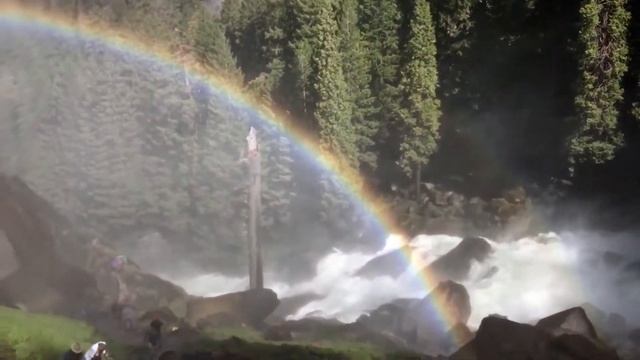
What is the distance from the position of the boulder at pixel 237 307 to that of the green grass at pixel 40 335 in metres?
9.10

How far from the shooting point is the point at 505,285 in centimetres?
3722

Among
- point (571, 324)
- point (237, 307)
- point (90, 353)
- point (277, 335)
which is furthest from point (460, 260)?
point (90, 353)

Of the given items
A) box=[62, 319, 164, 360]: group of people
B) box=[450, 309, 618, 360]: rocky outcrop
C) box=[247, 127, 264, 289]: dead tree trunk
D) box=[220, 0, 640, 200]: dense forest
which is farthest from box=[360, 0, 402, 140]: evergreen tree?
box=[62, 319, 164, 360]: group of people

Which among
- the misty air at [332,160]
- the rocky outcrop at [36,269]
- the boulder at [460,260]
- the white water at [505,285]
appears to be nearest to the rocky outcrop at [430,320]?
the misty air at [332,160]

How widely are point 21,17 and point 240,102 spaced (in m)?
Result: 21.6

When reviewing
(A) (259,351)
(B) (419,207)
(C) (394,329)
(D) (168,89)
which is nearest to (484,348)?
(A) (259,351)

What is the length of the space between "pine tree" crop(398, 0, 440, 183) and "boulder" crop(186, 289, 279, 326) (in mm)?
18194

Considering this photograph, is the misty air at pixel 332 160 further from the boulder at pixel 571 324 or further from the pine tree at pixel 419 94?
the boulder at pixel 571 324

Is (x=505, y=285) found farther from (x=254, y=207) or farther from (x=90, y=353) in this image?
(x=90, y=353)

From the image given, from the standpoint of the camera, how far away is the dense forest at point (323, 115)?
4734 centimetres

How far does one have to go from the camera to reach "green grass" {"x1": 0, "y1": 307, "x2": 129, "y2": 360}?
2075 cm

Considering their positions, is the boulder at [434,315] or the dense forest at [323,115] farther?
the dense forest at [323,115]

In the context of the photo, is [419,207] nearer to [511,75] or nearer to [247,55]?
[511,75]

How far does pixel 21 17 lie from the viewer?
58.9 meters
